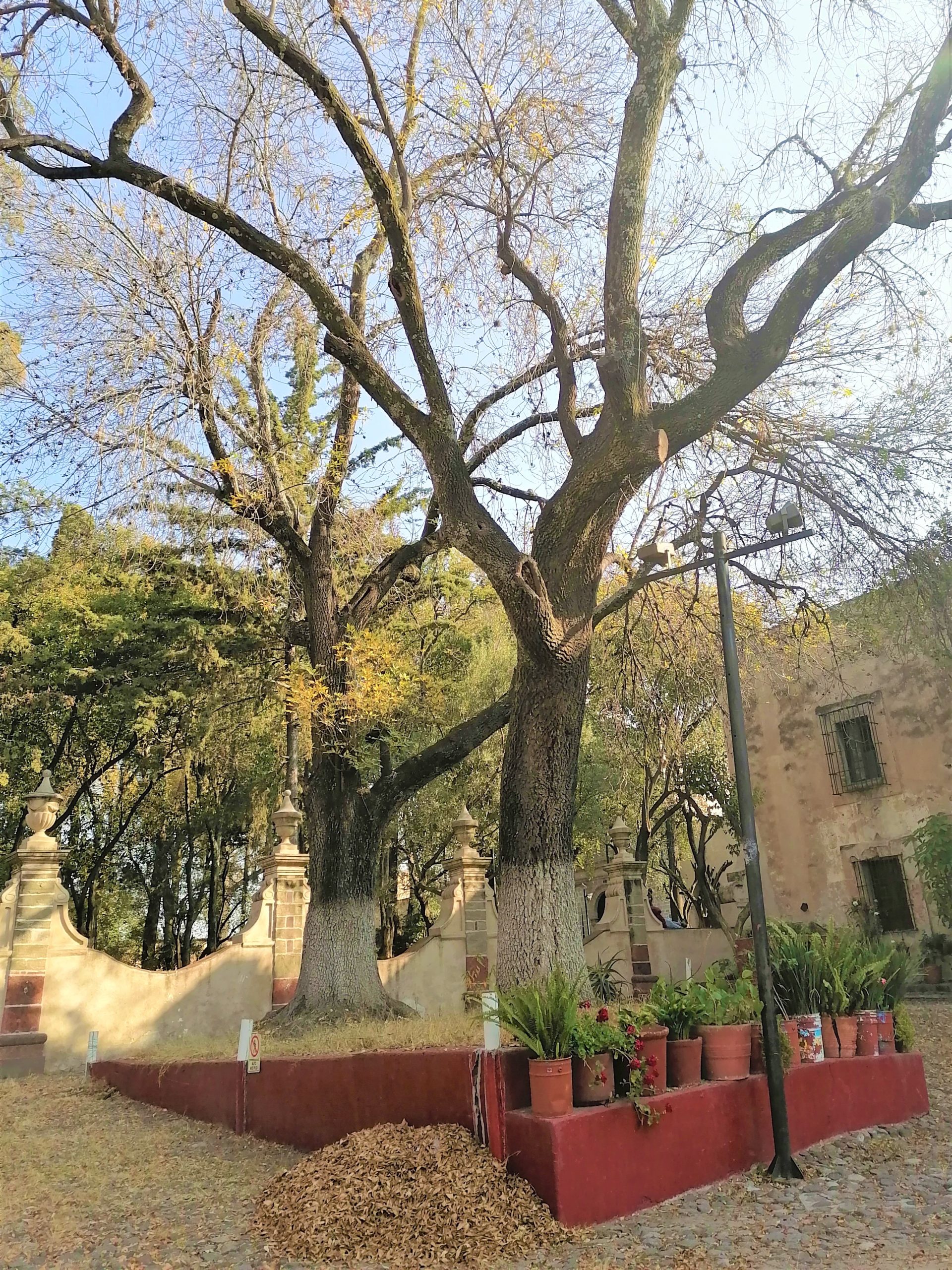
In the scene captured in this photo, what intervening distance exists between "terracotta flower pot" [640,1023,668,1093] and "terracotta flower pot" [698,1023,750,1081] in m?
0.39

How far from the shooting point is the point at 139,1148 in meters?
6.66

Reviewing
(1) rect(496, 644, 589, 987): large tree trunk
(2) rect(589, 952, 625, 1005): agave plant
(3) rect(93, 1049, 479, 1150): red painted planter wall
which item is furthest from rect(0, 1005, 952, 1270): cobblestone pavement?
(1) rect(496, 644, 589, 987): large tree trunk

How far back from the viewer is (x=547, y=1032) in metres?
4.77

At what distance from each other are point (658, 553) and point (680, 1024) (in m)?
3.29

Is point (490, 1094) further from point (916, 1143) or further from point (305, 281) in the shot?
point (305, 281)

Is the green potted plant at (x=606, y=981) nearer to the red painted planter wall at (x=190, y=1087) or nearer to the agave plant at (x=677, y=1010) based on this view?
the agave plant at (x=677, y=1010)

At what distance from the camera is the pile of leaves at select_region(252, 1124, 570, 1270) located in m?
4.21

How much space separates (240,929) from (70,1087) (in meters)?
3.92

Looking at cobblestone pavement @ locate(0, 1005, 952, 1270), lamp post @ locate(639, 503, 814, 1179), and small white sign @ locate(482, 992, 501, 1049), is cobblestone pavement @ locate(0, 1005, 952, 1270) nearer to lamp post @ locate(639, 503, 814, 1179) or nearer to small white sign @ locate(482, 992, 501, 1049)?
lamp post @ locate(639, 503, 814, 1179)

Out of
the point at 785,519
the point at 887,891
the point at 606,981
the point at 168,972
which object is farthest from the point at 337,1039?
the point at 887,891

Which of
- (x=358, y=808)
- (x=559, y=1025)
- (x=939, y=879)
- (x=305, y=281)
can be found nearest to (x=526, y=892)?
(x=559, y=1025)

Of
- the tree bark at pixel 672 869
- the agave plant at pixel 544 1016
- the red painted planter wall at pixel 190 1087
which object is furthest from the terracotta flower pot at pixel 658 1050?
the tree bark at pixel 672 869

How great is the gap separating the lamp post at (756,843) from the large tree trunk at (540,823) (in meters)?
1.21

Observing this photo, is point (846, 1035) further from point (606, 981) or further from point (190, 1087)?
point (606, 981)
